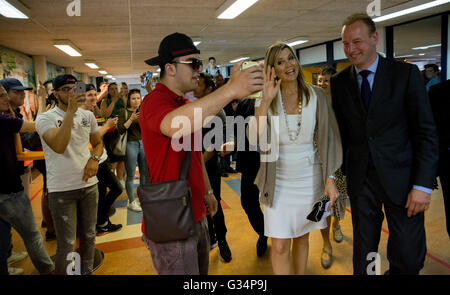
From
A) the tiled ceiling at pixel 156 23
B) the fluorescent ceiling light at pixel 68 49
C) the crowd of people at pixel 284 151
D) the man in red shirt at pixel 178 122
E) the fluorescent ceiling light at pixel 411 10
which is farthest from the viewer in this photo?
the fluorescent ceiling light at pixel 68 49

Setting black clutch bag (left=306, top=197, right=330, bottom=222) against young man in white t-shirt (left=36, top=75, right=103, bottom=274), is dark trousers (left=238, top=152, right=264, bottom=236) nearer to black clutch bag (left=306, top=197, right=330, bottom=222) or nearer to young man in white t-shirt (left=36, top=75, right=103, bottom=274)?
black clutch bag (left=306, top=197, right=330, bottom=222)

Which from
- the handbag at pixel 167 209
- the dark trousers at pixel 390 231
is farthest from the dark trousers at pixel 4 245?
the dark trousers at pixel 390 231

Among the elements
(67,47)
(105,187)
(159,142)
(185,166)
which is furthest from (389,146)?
(67,47)

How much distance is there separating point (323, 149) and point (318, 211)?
16.8 inches

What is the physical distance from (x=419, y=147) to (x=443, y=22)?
7.38m

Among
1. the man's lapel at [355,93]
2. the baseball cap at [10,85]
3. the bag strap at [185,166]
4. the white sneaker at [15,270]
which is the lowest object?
the white sneaker at [15,270]

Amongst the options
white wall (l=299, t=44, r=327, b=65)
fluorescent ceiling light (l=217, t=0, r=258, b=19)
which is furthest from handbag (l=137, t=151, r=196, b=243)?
white wall (l=299, t=44, r=327, b=65)

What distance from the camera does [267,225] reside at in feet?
6.96

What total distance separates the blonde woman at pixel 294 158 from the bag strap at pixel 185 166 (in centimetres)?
75

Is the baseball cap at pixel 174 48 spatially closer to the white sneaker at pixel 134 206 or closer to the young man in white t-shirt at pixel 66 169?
the young man in white t-shirt at pixel 66 169

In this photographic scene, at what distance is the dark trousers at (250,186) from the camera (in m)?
2.93

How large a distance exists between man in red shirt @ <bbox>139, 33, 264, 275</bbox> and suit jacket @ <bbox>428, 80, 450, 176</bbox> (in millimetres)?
1753

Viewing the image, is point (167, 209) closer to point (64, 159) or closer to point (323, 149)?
point (323, 149)

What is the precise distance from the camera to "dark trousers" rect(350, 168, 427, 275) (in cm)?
181
